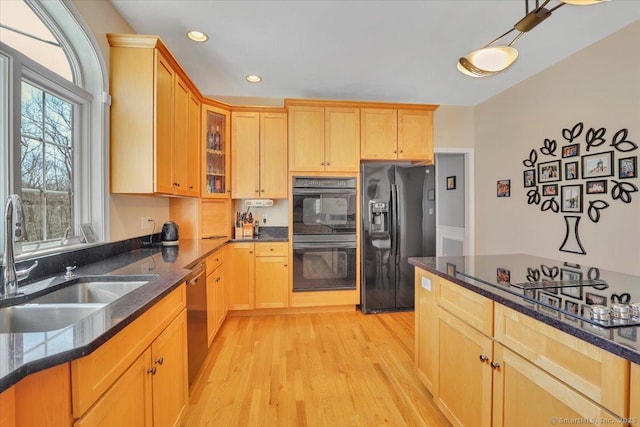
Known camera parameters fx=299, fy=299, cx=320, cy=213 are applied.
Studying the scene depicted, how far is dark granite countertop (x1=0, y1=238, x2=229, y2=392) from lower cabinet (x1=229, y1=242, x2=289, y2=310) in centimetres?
144

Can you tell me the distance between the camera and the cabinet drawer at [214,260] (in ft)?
8.37

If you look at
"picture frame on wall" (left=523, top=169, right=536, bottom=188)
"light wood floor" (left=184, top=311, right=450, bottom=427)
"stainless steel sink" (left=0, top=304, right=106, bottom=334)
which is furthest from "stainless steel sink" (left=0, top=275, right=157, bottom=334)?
"picture frame on wall" (left=523, top=169, right=536, bottom=188)

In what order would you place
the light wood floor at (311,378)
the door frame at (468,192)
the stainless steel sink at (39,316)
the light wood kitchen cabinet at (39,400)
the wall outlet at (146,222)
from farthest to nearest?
1. the door frame at (468,192)
2. the wall outlet at (146,222)
3. the light wood floor at (311,378)
4. the stainless steel sink at (39,316)
5. the light wood kitchen cabinet at (39,400)

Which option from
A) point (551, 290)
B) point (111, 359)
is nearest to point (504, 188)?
point (551, 290)

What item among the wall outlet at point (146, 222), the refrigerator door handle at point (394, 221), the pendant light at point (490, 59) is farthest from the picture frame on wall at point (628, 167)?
the wall outlet at point (146, 222)

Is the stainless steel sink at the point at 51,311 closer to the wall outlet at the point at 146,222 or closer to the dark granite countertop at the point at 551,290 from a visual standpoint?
the wall outlet at the point at 146,222

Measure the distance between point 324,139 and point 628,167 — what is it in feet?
8.72

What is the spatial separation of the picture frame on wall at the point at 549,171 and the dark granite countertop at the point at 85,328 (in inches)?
135

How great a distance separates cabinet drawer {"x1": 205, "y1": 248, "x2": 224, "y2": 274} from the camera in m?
2.55

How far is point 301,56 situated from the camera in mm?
2791

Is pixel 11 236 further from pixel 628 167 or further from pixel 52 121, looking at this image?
pixel 628 167

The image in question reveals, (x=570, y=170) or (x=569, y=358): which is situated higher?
(x=570, y=170)

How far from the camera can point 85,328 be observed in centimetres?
90

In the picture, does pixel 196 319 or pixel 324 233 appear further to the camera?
pixel 324 233
